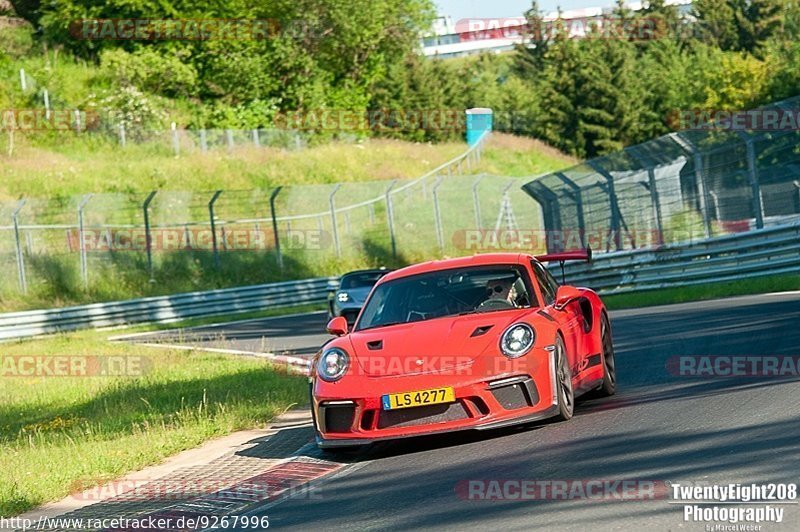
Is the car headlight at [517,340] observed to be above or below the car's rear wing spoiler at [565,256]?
below

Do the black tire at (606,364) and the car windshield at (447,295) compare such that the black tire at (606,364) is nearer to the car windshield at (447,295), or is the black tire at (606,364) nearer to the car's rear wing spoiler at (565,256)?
the car's rear wing spoiler at (565,256)

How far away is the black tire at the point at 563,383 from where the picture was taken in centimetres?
902

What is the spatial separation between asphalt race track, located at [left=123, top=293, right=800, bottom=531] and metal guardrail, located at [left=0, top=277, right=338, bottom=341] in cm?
2209

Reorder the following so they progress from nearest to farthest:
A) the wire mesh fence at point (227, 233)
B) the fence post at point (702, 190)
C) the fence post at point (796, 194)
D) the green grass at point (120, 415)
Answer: the green grass at point (120, 415), the fence post at point (796, 194), the fence post at point (702, 190), the wire mesh fence at point (227, 233)

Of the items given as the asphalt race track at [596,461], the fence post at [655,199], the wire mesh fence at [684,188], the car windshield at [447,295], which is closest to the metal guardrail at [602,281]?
the wire mesh fence at [684,188]

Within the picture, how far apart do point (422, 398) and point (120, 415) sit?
5.37 m

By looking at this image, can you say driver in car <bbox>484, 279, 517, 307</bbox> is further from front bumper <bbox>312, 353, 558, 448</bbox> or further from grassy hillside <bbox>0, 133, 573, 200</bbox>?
grassy hillside <bbox>0, 133, 573, 200</bbox>

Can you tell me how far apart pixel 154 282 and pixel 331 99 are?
96.2 ft

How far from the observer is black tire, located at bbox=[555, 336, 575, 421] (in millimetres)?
9023

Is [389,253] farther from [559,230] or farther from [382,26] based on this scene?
[382,26]

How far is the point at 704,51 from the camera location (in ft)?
261

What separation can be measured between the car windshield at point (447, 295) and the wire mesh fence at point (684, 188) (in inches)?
449

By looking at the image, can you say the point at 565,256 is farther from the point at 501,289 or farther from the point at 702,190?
the point at 702,190

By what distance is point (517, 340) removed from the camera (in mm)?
8969
